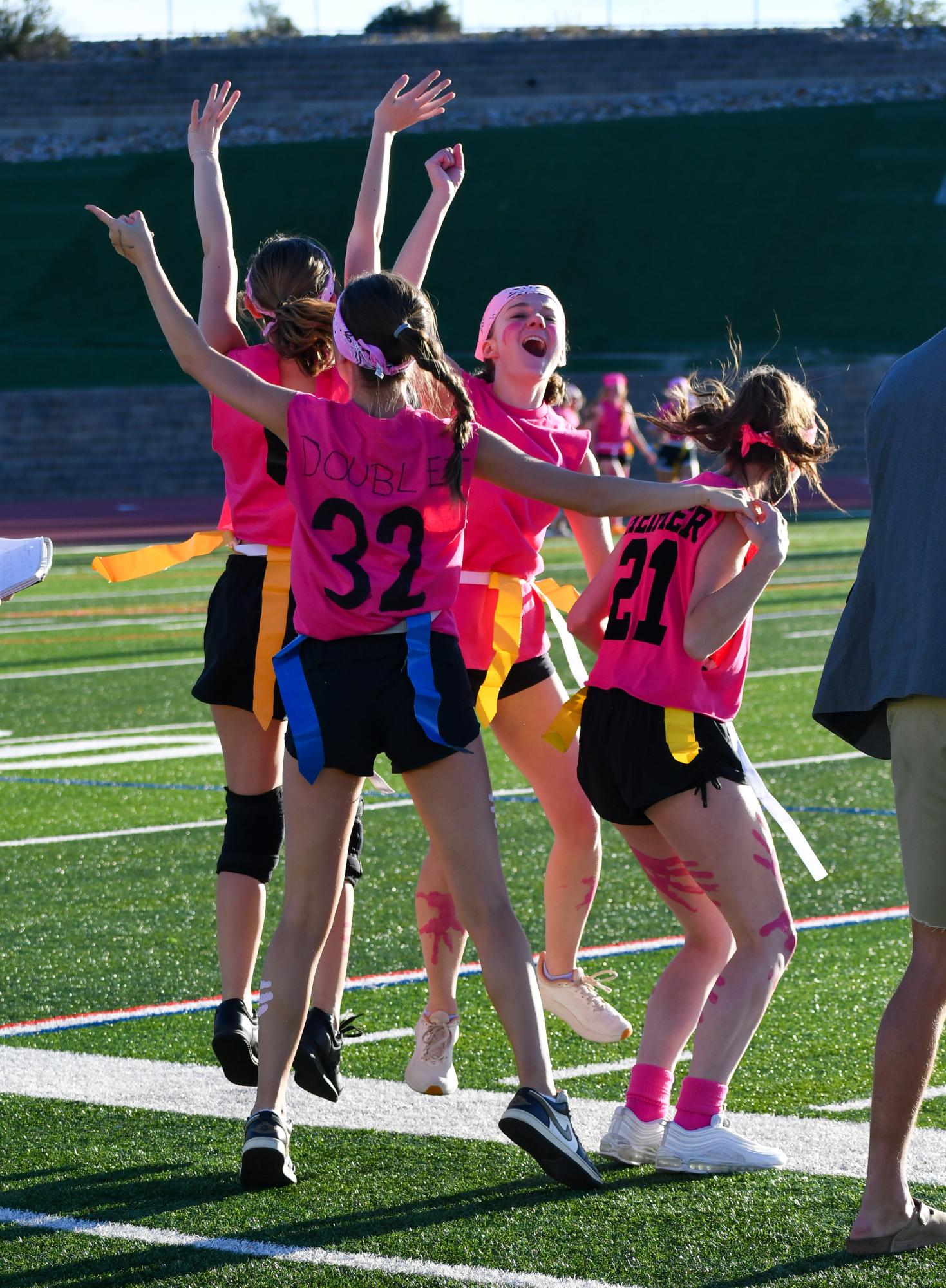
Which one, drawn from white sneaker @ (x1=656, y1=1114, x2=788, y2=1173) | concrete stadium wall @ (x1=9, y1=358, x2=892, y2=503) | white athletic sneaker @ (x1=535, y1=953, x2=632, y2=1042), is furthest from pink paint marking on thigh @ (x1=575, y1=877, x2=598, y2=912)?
concrete stadium wall @ (x1=9, y1=358, x2=892, y2=503)

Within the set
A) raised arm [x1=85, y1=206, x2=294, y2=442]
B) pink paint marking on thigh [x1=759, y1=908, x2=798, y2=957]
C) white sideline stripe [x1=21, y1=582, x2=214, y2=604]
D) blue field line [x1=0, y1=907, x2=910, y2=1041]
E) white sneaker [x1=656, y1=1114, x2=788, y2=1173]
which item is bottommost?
white sideline stripe [x1=21, y1=582, x2=214, y2=604]

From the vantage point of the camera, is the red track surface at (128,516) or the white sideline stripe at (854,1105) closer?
the white sideline stripe at (854,1105)

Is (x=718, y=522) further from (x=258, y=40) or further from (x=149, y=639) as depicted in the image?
(x=258, y=40)

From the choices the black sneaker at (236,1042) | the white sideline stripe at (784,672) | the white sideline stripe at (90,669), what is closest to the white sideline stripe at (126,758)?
the white sideline stripe at (90,669)

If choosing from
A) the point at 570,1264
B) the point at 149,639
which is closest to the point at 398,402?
the point at 570,1264

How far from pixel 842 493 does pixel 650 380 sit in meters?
5.97

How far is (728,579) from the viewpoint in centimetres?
427

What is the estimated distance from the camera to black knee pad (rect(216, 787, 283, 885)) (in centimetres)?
488

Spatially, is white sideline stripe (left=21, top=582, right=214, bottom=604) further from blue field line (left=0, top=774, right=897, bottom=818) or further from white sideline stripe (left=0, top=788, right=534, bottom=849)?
white sideline stripe (left=0, top=788, right=534, bottom=849)

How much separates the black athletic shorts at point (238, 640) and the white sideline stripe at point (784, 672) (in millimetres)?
9387

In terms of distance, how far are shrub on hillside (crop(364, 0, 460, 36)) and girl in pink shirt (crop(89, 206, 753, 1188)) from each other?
6251 cm

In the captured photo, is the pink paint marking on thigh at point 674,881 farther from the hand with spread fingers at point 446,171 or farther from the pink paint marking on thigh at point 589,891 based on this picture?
the hand with spread fingers at point 446,171

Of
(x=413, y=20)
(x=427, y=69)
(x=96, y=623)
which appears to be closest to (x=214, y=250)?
(x=96, y=623)

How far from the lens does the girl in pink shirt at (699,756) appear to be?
13.8ft
